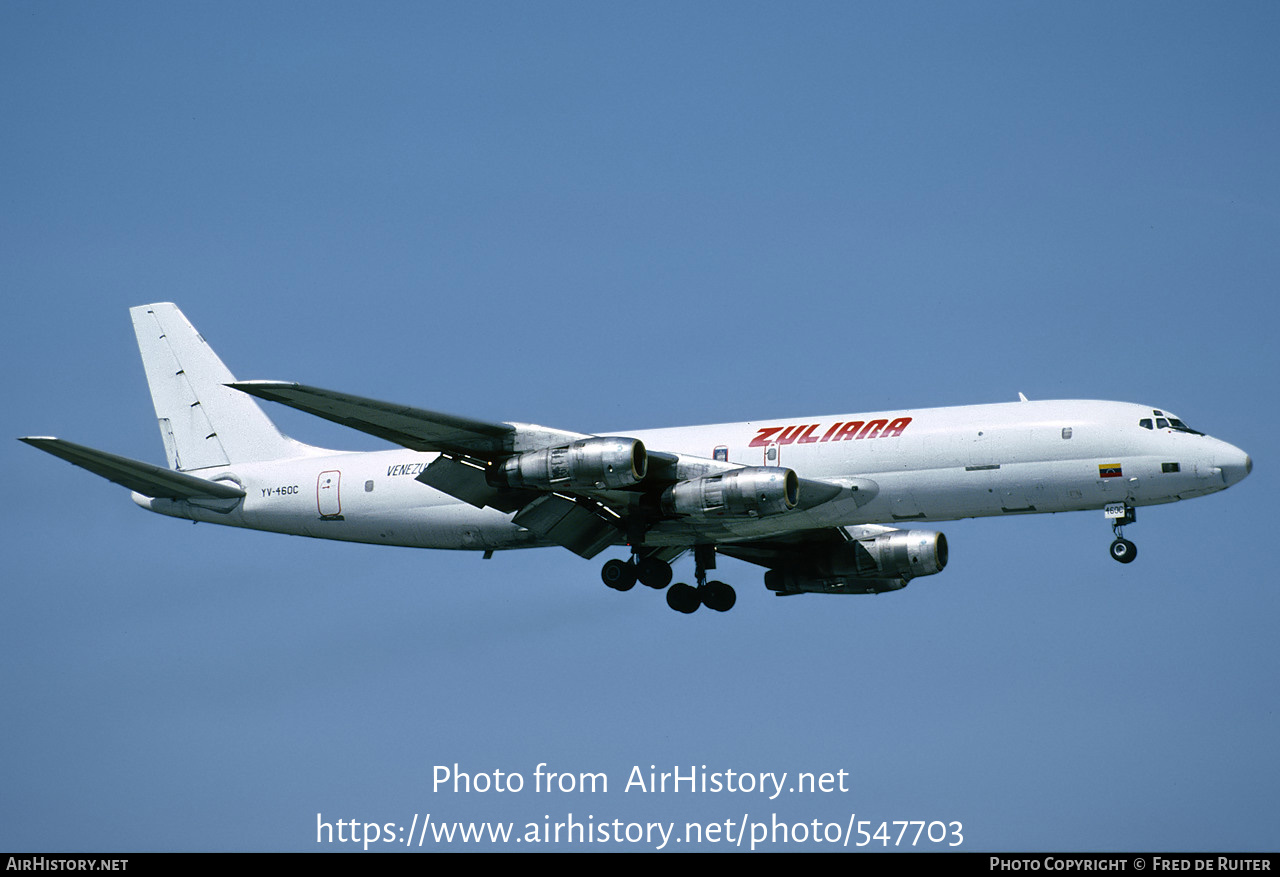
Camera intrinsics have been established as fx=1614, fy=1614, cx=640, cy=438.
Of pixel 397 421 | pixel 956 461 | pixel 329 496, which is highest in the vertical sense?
pixel 329 496

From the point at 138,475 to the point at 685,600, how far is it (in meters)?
16.7

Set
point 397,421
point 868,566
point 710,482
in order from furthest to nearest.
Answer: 1. point 868,566
2. point 710,482
3. point 397,421

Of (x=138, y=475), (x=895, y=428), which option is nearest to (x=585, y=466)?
(x=895, y=428)

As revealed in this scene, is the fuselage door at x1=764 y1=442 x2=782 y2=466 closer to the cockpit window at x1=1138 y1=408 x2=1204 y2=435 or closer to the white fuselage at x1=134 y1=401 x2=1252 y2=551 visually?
the white fuselage at x1=134 y1=401 x2=1252 y2=551

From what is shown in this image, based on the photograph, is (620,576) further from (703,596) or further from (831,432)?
(831,432)

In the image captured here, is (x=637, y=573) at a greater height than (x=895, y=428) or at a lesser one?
lesser

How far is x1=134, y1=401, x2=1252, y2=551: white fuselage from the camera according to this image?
41812 millimetres

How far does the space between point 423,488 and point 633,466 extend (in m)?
9.01

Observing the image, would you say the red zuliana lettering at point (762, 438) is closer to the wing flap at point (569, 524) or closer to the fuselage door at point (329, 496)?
the wing flap at point (569, 524)

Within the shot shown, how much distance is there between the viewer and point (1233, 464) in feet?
136

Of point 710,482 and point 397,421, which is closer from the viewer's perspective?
point 397,421

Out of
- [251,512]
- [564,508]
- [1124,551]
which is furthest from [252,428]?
[1124,551]
